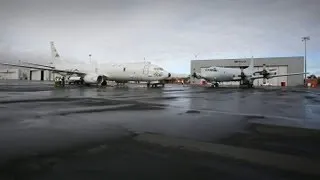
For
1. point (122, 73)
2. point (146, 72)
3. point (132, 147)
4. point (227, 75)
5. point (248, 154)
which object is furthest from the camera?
point (227, 75)

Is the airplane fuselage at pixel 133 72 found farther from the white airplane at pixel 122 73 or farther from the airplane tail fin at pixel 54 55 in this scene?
the airplane tail fin at pixel 54 55

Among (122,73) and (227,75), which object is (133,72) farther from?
(227,75)

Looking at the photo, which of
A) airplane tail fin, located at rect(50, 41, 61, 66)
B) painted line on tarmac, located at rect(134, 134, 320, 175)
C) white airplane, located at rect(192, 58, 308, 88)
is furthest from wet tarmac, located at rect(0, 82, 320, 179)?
airplane tail fin, located at rect(50, 41, 61, 66)

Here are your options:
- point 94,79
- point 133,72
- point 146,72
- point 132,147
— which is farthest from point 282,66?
point 132,147

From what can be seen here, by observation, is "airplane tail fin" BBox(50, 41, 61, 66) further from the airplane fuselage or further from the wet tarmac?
the wet tarmac

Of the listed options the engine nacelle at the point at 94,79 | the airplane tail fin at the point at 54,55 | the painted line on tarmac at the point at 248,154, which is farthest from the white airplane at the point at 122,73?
the painted line on tarmac at the point at 248,154

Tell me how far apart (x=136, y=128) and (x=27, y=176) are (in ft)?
12.4

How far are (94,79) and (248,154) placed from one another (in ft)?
132

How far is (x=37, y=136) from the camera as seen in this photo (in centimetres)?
603

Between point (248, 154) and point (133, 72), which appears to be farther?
point (133, 72)

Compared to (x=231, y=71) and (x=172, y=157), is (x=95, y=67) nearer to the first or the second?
→ (x=231, y=71)

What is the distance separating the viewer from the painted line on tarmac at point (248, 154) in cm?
423

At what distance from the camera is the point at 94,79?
43.5m

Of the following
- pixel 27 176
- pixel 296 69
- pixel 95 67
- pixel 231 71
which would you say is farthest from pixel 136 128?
pixel 296 69
